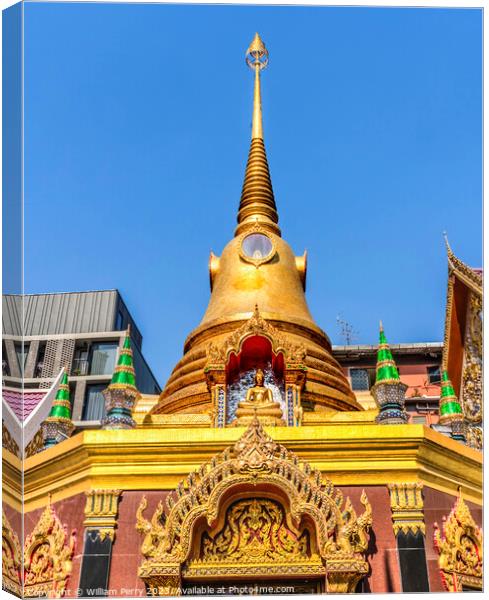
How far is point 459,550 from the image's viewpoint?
7.24 m

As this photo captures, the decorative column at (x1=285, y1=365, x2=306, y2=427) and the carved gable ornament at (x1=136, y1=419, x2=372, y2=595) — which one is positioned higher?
the decorative column at (x1=285, y1=365, x2=306, y2=427)

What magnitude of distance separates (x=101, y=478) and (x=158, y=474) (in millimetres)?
551

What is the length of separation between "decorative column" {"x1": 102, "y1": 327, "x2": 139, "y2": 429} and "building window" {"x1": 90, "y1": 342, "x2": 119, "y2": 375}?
43.8 feet

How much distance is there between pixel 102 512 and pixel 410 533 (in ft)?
9.47

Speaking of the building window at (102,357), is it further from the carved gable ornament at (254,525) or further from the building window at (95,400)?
the carved gable ornament at (254,525)

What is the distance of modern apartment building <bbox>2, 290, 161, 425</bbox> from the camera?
713 cm

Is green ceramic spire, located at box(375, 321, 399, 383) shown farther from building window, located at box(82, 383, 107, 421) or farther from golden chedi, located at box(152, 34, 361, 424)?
building window, located at box(82, 383, 107, 421)

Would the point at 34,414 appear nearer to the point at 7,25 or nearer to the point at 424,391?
the point at 7,25

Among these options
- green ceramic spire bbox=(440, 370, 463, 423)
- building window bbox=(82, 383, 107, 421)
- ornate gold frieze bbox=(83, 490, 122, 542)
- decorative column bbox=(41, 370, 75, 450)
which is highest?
building window bbox=(82, 383, 107, 421)

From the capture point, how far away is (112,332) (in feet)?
68.8

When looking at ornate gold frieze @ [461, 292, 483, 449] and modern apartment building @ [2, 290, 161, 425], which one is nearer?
modern apartment building @ [2, 290, 161, 425]

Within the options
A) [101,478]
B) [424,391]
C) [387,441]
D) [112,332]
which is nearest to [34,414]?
[101,478]

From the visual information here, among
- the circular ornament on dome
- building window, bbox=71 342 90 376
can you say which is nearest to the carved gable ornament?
the circular ornament on dome

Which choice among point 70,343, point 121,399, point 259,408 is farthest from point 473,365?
point 70,343
